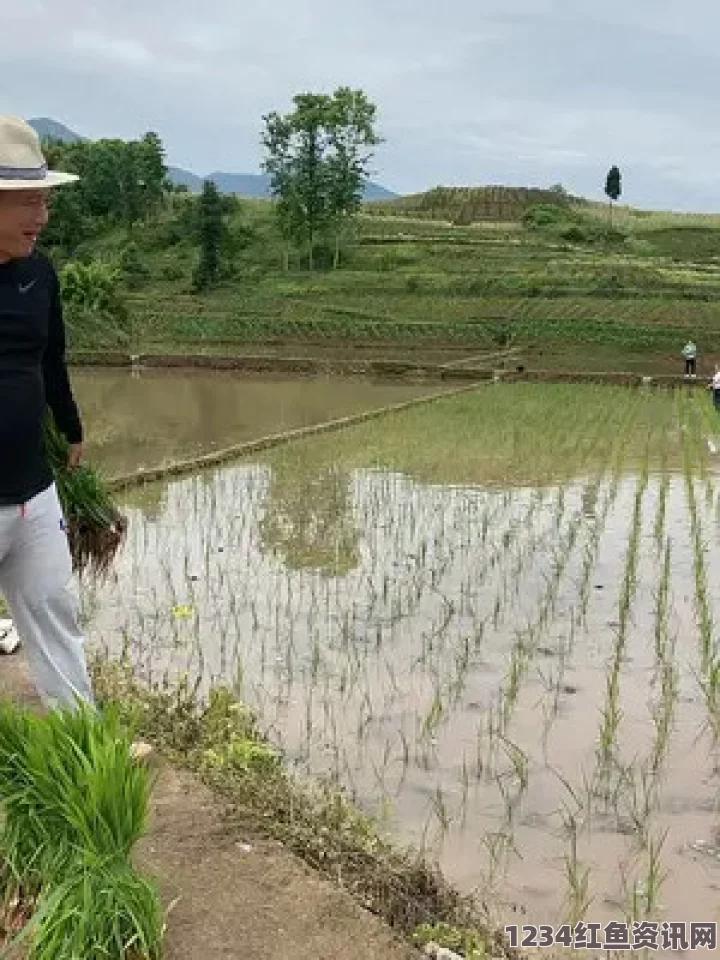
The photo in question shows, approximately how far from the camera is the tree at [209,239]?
36.0m

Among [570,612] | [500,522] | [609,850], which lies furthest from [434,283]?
[609,850]

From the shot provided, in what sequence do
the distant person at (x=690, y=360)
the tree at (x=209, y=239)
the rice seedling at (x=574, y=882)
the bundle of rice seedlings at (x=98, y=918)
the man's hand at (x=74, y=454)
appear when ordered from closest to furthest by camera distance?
1. the bundle of rice seedlings at (x=98, y=918)
2. the rice seedling at (x=574, y=882)
3. the man's hand at (x=74, y=454)
4. the distant person at (x=690, y=360)
5. the tree at (x=209, y=239)

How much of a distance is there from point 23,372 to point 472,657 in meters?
3.14

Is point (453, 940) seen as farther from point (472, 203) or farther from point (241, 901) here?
point (472, 203)

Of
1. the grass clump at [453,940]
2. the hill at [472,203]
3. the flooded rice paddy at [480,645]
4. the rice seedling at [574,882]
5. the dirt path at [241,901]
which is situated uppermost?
the hill at [472,203]

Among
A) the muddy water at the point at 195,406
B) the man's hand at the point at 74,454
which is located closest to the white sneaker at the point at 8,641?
the man's hand at the point at 74,454

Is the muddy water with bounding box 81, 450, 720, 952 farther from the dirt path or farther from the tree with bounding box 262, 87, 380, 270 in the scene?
the tree with bounding box 262, 87, 380, 270

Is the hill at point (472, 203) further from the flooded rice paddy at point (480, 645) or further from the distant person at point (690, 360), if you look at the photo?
the flooded rice paddy at point (480, 645)

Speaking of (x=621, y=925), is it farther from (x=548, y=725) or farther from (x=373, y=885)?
(x=548, y=725)

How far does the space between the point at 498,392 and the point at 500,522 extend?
10635 millimetres

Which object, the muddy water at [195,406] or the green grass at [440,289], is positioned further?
the green grass at [440,289]

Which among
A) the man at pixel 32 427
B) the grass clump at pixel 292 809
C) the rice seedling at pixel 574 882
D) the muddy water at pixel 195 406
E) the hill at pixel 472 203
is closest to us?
the man at pixel 32 427

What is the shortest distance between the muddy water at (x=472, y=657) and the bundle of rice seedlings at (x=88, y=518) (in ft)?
3.56

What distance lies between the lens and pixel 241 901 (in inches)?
98.9
